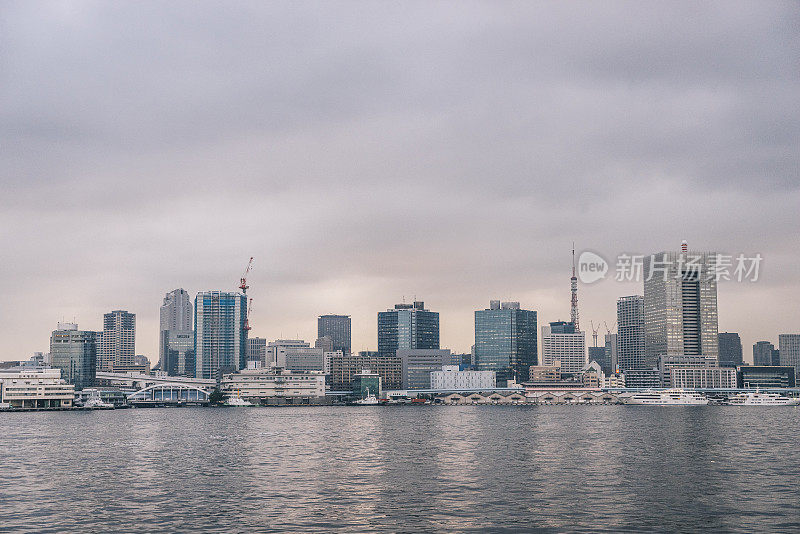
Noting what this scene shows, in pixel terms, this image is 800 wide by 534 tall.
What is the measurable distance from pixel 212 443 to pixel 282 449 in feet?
65.0

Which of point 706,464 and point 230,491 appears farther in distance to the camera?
point 706,464

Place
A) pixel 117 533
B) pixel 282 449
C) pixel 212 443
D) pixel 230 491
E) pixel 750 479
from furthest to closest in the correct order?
pixel 212 443 < pixel 282 449 < pixel 750 479 < pixel 230 491 < pixel 117 533

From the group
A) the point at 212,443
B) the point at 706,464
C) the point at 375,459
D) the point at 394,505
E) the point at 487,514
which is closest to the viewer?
the point at 487,514

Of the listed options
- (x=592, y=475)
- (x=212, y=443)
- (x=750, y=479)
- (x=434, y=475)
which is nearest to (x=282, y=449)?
(x=212, y=443)

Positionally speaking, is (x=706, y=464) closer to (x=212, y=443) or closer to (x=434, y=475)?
(x=434, y=475)

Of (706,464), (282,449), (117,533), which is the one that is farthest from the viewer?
(282,449)

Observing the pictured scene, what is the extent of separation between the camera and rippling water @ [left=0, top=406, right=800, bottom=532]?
58906 millimetres

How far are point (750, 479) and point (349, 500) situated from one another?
37.8 m

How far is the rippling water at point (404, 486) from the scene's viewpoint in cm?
5891

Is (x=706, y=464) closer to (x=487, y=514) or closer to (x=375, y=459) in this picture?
(x=375, y=459)

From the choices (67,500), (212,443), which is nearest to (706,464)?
(67,500)

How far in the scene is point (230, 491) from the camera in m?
74.2

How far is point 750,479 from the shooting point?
263 ft

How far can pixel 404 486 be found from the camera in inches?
3014
